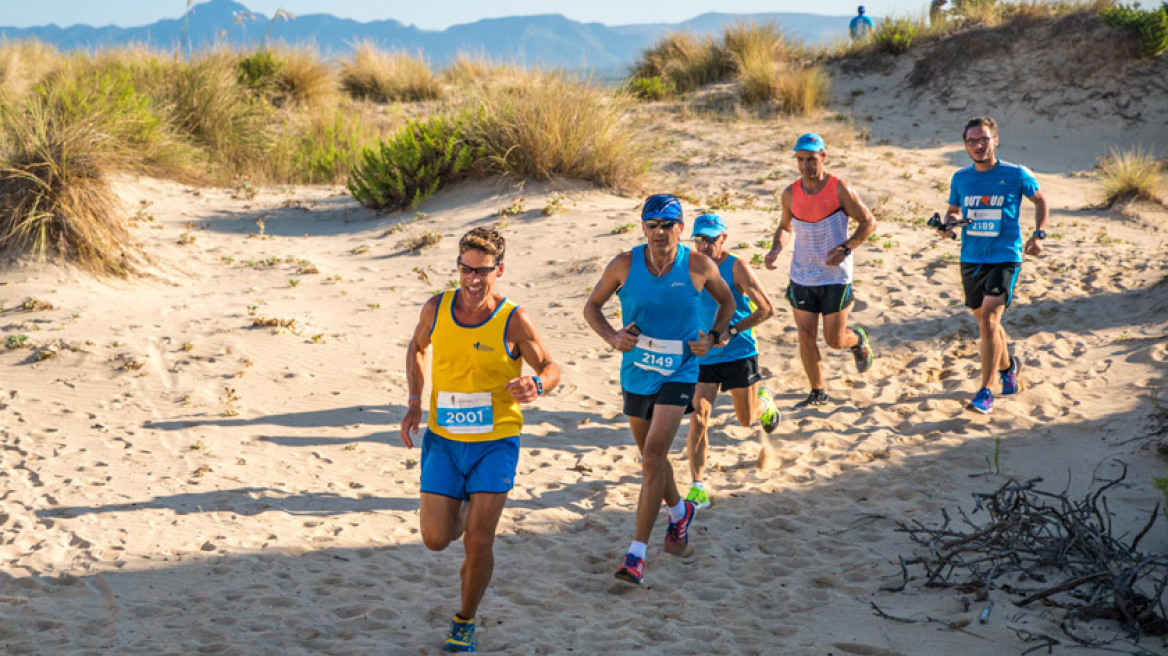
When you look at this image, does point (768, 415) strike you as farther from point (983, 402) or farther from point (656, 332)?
point (656, 332)

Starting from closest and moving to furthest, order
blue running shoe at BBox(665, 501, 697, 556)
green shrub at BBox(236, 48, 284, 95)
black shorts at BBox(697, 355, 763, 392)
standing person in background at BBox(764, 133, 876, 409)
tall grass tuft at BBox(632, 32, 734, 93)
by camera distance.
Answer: blue running shoe at BBox(665, 501, 697, 556) < black shorts at BBox(697, 355, 763, 392) < standing person in background at BBox(764, 133, 876, 409) < green shrub at BBox(236, 48, 284, 95) < tall grass tuft at BBox(632, 32, 734, 93)

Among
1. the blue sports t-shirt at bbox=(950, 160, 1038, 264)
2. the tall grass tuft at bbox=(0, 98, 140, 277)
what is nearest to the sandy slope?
the tall grass tuft at bbox=(0, 98, 140, 277)

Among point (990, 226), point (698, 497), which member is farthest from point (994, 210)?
point (698, 497)

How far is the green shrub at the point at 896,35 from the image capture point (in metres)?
22.0

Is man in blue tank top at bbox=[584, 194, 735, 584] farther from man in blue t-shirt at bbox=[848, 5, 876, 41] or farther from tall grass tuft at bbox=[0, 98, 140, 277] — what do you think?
man in blue t-shirt at bbox=[848, 5, 876, 41]

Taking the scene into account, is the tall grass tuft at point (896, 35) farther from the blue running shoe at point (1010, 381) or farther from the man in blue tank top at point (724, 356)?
the man in blue tank top at point (724, 356)

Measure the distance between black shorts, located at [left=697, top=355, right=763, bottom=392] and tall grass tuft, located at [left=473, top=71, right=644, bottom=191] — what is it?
24.4 ft

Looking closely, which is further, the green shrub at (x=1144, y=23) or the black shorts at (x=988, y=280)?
the green shrub at (x=1144, y=23)

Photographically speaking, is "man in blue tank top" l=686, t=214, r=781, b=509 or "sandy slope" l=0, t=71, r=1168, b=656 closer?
"sandy slope" l=0, t=71, r=1168, b=656

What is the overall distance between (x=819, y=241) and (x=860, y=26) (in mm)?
17697

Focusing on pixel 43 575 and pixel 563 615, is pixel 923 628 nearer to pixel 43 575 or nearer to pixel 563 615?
pixel 563 615

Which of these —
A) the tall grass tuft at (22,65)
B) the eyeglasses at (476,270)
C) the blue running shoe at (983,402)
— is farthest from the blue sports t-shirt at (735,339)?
the tall grass tuft at (22,65)

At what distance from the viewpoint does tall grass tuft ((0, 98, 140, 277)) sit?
1022 centimetres

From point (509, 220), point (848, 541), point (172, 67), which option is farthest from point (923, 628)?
point (172, 67)
